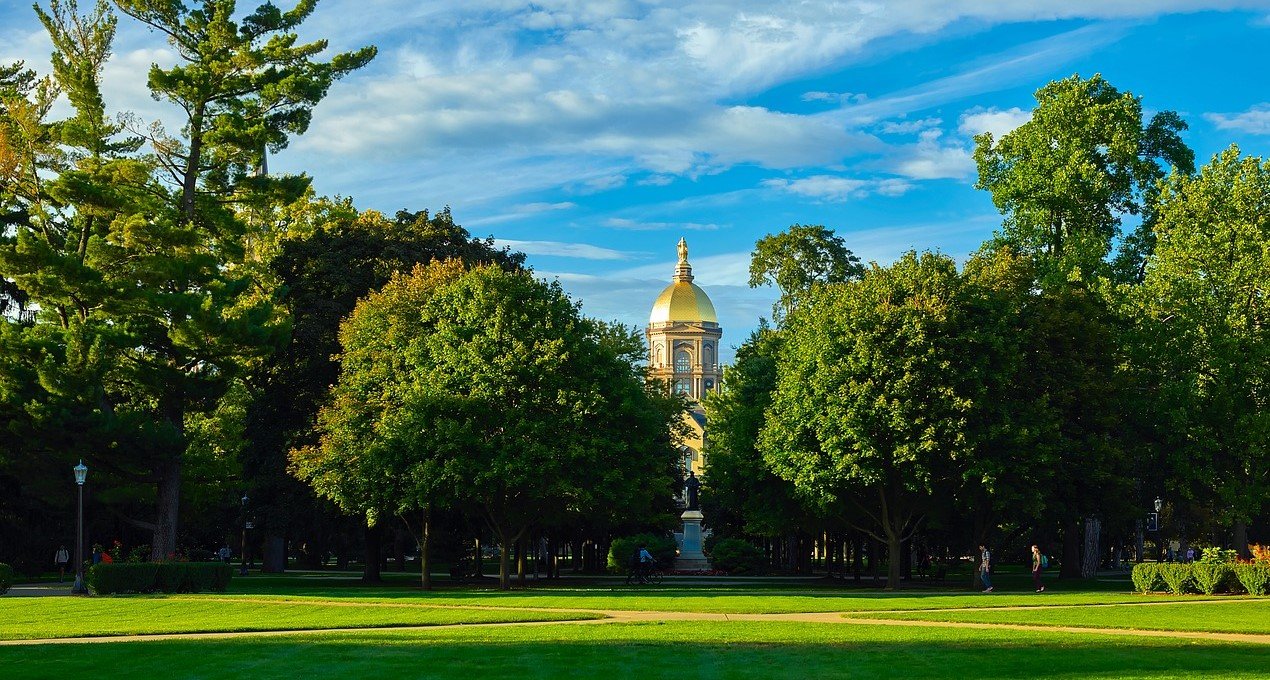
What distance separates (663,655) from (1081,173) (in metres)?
41.0

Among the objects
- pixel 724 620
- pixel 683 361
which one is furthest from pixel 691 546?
pixel 683 361

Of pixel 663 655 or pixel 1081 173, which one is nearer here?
pixel 663 655

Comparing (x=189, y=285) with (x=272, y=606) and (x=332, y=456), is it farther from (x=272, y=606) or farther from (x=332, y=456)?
(x=272, y=606)

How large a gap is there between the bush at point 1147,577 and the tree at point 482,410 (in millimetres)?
16316

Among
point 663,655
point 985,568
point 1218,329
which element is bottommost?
point 985,568

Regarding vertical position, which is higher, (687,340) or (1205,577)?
(687,340)

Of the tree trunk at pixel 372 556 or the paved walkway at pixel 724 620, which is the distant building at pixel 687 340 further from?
the paved walkway at pixel 724 620

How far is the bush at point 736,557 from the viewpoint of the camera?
67188 mm

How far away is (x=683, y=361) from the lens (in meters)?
190

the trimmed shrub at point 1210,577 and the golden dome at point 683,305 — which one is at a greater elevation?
the golden dome at point 683,305

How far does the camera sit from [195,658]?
67.7ft

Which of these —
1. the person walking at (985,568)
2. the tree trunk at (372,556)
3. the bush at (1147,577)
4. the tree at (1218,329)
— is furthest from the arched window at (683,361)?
the bush at (1147,577)

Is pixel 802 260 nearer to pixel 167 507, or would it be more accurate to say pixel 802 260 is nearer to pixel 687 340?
pixel 167 507

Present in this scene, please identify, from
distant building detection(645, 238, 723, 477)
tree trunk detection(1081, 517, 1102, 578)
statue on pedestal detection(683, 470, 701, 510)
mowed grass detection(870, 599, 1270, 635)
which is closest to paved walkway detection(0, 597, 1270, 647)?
mowed grass detection(870, 599, 1270, 635)
